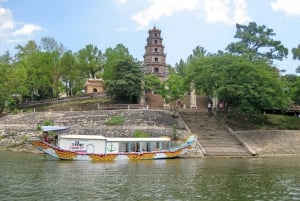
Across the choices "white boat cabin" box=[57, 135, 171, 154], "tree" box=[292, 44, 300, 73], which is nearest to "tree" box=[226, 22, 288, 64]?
"tree" box=[292, 44, 300, 73]

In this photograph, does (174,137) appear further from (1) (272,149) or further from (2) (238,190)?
(2) (238,190)

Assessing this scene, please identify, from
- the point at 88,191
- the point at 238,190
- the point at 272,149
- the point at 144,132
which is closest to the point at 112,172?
the point at 88,191

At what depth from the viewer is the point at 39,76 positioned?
62969mm

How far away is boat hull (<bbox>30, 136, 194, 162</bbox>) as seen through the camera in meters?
31.8

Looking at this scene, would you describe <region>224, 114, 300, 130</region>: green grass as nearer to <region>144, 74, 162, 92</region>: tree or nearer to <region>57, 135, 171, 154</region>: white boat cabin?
<region>144, 74, 162, 92</region>: tree

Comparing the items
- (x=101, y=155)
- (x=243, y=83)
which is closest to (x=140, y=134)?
(x=101, y=155)

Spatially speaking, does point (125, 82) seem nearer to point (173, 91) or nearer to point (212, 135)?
point (173, 91)

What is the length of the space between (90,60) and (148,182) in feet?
165

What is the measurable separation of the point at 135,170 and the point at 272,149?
18.0m

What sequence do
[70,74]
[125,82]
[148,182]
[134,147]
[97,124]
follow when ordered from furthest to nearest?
[70,74] → [125,82] → [97,124] → [134,147] → [148,182]

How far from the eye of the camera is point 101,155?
32406 mm

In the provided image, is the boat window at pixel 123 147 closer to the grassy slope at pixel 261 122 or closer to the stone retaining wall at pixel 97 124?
the stone retaining wall at pixel 97 124

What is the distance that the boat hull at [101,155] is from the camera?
31.8m

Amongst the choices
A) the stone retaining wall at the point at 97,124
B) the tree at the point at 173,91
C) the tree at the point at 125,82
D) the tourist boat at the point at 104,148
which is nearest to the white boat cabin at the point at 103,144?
the tourist boat at the point at 104,148
